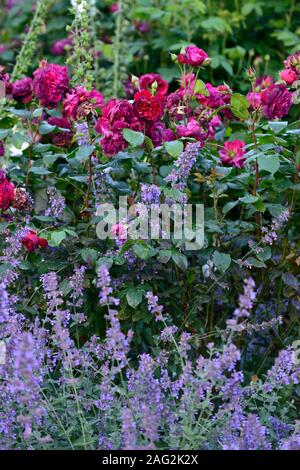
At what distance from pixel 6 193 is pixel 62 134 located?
41 centimetres

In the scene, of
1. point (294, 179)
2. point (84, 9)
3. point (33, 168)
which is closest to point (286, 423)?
point (294, 179)

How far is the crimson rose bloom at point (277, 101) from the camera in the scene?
2.16 meters

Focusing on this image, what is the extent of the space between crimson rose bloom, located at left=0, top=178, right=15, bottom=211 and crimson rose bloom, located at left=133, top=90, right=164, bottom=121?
41 cm

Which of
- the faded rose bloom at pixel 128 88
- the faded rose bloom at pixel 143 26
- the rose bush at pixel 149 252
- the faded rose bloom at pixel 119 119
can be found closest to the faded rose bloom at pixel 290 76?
the rose bush at pixel 149 252

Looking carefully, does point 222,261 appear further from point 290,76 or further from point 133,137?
point 290,76

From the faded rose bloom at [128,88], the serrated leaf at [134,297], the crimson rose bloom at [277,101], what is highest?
the crimson rose bloom at [277,101]

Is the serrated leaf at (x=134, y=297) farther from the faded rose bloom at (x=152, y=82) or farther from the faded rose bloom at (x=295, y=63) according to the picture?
the faded rose bloom at (x=295, y=63)

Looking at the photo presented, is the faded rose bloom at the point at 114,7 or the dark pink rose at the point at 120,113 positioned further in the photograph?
the faded rose bloom at the point at 114,7

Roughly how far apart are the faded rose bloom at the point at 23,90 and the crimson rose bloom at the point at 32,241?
54 centimetres

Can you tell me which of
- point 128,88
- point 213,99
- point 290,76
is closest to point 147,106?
point 213,99

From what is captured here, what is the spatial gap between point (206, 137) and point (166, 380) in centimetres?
78

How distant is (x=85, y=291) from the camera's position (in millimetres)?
2328

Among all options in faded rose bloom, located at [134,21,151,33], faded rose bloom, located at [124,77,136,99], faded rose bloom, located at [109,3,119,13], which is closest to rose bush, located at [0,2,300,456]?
faded rose bloom, located at [124,77,136,99]

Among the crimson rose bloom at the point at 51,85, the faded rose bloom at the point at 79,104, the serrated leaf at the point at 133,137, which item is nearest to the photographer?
the serrated leaf at the point at 133,137
